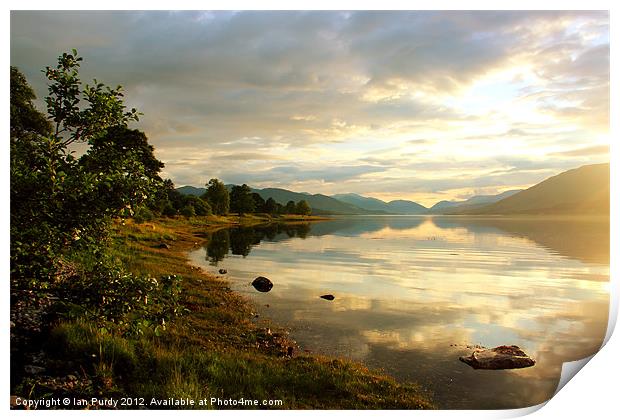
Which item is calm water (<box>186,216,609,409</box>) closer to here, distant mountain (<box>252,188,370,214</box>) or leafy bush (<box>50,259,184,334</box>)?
distant mountain (<box>252,188,370,214</box>)

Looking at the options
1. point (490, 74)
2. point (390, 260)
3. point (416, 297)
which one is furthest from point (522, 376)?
point (390, 260)

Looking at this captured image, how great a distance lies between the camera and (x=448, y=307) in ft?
36.6

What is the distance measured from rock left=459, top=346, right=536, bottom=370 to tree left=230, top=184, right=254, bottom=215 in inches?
346

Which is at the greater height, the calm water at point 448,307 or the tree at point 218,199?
the tree at point 218,199

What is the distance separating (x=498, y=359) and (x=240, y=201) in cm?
1187

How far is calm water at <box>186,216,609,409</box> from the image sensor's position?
7457mm

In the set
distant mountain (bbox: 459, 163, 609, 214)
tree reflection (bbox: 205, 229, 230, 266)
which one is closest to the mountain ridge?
distant mountain (bbox: 459, 163, 609, 214)

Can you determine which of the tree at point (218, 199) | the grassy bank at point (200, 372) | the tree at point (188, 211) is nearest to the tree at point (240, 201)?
the tree at point (218, 199)

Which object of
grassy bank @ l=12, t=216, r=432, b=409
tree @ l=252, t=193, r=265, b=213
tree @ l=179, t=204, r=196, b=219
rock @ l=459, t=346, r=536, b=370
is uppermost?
tree @ l=252, t=193, r=265, b=213

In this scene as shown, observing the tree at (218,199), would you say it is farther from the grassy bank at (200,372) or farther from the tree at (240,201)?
the grassy bank at (200,372)

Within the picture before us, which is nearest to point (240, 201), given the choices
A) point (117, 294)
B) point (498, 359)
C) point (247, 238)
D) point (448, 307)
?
point (247, 238)

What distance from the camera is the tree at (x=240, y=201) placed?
14.9 meters

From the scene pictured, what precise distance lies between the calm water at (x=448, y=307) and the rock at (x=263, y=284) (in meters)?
0.24

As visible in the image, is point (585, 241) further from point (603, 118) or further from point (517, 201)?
point (603, 118)
